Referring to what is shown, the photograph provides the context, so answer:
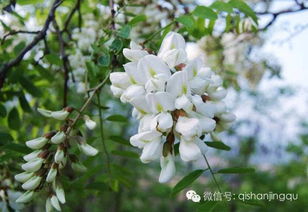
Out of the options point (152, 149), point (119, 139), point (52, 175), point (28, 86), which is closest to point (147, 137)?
point (152, 149)

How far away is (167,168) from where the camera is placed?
771 mm

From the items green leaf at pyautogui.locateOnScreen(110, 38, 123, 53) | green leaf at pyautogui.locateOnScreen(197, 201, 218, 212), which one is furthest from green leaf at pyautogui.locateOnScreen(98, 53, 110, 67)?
green leaf at pyautogui.locateOnScreen(197, 201, 218, 212)

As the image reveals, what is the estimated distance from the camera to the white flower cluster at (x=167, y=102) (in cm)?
72

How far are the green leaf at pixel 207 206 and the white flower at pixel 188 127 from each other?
0.82 ft

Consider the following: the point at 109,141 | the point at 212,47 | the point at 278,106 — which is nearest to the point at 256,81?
the point at 212,47

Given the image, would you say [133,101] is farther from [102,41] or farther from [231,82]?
[231,82]

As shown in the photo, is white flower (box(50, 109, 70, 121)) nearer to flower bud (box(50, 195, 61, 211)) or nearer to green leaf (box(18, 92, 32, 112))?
flower bud (box(50, 195, 61, 211))

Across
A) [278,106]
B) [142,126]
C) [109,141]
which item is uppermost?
[142,126]

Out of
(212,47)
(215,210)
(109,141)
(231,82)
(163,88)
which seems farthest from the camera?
(212,47)

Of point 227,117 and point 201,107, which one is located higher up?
point 201,107

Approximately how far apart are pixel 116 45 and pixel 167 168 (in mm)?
336

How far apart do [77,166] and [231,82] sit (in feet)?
3.63

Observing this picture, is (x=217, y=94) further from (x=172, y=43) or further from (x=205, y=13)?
(x=205, y=13)

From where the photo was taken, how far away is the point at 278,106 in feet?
17.9
